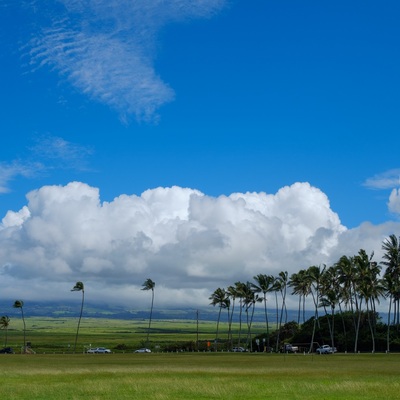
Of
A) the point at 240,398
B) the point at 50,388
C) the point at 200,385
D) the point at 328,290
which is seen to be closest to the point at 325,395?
the point at 240,398

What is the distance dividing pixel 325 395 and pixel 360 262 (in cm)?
10470

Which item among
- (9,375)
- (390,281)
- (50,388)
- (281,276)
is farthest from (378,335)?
(50,388)

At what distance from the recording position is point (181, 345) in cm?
17175

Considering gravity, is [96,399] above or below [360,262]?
below

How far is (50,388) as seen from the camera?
4059 centimetres

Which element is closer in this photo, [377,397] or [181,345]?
[377,397]

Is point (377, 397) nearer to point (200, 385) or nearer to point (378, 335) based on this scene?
point (200, 385)

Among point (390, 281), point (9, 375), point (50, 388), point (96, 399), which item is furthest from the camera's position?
point (390, 281)

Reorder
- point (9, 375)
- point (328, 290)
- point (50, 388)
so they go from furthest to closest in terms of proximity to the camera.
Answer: point (328, 290) → point (9, 375) → point (50, 388)

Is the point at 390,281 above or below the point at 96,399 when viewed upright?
above

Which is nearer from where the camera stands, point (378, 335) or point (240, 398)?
point (240, 398)

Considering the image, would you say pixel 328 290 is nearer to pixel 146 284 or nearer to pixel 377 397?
pixel 146 284

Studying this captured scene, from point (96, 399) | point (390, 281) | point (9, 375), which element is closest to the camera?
point (96, 399)

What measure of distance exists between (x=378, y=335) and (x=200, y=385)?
105 m
